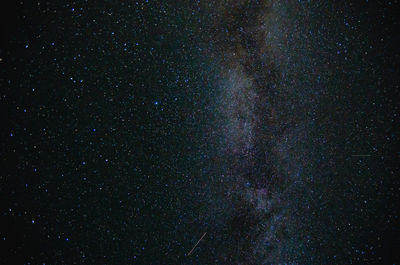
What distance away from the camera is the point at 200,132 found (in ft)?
3.20

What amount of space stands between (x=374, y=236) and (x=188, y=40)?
158 cm

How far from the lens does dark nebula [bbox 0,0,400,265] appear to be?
0.77 m

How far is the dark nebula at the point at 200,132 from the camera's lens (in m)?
0.77

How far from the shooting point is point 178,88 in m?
0.91

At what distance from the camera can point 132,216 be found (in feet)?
2.93

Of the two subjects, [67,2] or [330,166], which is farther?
[330,166]

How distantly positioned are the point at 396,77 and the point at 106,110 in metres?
1.60

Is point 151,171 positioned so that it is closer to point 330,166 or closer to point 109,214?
point 109,214

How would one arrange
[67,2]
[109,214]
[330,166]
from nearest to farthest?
[67,2] → [109,214] → [330,166]

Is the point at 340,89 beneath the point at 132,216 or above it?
beneath

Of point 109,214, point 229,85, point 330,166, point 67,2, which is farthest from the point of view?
point 330,166

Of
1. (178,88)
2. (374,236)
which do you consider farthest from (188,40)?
(374,236)

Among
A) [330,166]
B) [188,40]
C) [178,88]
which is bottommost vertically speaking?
[330,166]

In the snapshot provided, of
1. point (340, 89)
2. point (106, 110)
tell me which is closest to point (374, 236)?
point (340, 89)
